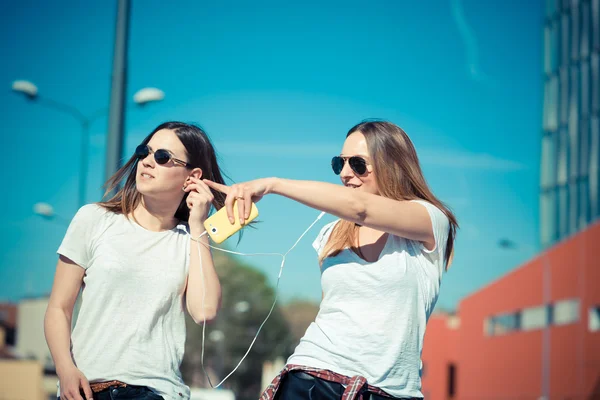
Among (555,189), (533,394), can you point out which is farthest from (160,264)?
(555,189)

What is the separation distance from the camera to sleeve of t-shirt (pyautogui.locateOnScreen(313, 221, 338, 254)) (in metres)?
3.64

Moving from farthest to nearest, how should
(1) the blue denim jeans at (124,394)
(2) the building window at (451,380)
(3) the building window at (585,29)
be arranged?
(3) the building window at (585,29) < (2) the building window at (451,380) < (1) the blue denim jeans at (124,394)

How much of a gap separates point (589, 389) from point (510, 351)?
22.7 feet

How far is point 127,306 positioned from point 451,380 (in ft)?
165

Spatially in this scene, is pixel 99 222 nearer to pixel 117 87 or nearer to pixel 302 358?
pixel 302 358

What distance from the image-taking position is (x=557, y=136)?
54531mm

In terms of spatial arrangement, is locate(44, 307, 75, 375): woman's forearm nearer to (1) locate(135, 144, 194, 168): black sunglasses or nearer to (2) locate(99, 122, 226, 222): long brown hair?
(2) locate(99, 122, 226, 222): long brown hair

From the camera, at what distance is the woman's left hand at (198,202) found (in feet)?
11.8

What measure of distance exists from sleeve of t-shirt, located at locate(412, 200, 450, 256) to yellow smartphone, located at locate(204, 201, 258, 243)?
29.7 inches

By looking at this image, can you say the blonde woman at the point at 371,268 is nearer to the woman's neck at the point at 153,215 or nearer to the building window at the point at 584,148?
the woman's neck at the point at 153,215

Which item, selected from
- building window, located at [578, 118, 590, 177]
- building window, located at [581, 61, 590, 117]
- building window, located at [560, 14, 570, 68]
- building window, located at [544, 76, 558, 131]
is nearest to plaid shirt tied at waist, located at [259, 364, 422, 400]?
building window, located at [578, 118, 590, 177]

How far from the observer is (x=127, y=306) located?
341 centimetres

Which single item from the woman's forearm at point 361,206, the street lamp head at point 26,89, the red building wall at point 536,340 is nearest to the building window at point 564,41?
the red building wall at point 536,340

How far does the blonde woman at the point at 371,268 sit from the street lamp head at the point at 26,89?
959 cm
